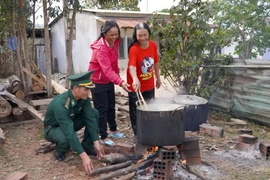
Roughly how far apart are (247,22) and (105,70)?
12579 mm

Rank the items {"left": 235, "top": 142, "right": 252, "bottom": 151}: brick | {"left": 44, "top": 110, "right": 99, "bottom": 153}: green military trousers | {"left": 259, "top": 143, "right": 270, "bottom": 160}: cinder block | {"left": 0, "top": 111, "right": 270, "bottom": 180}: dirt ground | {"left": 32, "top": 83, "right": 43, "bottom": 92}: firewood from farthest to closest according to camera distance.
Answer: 1. {"left": 32, "top": 83, "right": 43, "bottom": 92}: firewood
2. {"left": 235, "top": 142, "right": 252, "bottom": 151}: brick
3. {"left": 259, "top": 143, "right": 270, "bottom": 160}: cinder block
4. {"left": 44, "top": 110, "right": 99, "bottom": 153}: green military trousers
5. {"left": 0, "top": 111, "right": 270, "bottom": 180}: dirt ground

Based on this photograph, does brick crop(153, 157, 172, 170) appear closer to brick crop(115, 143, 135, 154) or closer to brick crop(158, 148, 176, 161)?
brick crop(158, 148, 176, 161)

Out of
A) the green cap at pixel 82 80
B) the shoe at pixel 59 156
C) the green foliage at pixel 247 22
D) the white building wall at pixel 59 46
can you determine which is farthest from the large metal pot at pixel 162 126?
the white building wall at pixel 59 46

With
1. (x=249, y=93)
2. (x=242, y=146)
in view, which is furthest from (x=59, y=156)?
(x=249, y=93)

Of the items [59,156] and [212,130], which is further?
[212,130]

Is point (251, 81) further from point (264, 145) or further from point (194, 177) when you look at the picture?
point (194, 177)

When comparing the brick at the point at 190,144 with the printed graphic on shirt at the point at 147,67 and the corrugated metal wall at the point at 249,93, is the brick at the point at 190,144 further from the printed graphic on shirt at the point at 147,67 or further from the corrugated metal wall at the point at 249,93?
the corrugated metal wall at the point at 249,93

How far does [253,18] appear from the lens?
14.6m

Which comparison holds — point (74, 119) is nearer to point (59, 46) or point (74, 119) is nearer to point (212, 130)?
point (212, 130)

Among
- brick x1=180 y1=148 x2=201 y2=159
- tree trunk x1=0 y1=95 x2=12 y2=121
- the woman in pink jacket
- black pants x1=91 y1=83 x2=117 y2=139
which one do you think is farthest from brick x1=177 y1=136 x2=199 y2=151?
tree trunk x1=0 y1=95 x2=12 y2=121

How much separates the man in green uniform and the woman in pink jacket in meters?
0.30

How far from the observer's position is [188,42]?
6203 millimetres

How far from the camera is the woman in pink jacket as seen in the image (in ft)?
13.1

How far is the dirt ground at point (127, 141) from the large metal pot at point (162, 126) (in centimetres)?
47
